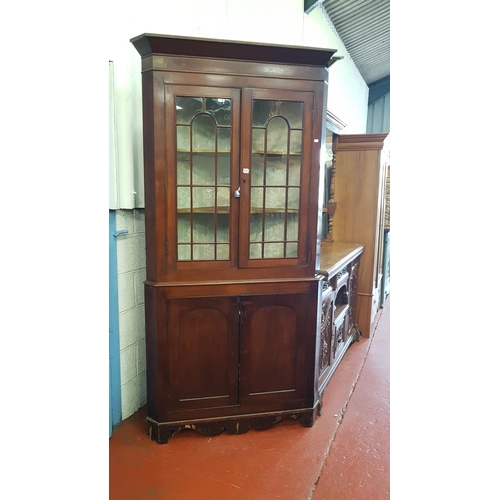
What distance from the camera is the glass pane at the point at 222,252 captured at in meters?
2.12

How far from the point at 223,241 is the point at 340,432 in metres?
1.33

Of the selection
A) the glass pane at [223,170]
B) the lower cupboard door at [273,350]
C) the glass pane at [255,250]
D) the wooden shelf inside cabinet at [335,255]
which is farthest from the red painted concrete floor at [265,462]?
the glass pane at [223,170]

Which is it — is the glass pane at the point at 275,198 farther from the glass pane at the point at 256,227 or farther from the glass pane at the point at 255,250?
the glass pane at the point at 255,250

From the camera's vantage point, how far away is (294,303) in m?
2.22

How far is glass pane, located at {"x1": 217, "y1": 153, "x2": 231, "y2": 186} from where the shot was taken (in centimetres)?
206

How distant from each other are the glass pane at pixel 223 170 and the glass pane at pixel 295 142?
365 millimetres

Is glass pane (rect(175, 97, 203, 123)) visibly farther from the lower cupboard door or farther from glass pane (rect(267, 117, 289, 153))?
the lower cupboard door

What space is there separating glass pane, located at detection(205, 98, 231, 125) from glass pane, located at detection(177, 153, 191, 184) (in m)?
0.25

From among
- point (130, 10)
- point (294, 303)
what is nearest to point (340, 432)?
point (294, 303)

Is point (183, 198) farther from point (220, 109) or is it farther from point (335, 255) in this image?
point (335, 255)

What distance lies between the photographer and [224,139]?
6.68 ft

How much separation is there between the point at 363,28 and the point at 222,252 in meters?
4.21

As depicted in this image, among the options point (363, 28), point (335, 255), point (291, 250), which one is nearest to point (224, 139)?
point (291, 250)
